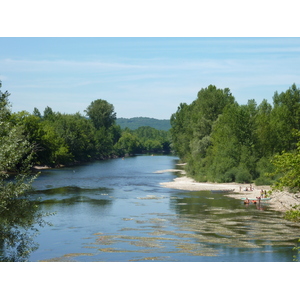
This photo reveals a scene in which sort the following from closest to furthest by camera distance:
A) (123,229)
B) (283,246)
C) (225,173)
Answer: (283,246) < (123,229) < (225,173)

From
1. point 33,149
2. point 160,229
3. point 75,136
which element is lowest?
point 160,229

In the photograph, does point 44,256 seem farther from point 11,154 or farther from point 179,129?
point 179,129

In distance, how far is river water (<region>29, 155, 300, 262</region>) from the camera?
26523mm

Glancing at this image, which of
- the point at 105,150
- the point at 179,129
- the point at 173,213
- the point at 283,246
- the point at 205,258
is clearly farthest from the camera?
the point at 105,150

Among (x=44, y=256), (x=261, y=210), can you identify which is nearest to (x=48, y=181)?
(x=261, y=210)

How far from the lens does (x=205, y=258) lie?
84.1ft

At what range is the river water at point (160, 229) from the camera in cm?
2652

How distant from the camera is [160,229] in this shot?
33.8 m

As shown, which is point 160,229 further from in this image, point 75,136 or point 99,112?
point 99,112

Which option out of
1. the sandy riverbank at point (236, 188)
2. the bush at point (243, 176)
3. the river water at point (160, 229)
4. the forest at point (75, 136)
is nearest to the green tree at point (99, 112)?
the forest at point (75, 136)

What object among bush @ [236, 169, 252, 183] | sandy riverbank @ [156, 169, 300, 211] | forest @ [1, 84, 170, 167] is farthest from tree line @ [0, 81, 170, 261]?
bush @ [236, 169, 252, 183]

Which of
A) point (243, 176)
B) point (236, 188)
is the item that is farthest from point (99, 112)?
point (236, 188)

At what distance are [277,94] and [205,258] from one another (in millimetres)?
70920

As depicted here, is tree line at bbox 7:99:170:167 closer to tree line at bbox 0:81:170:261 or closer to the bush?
tree line at bbox 0:81:170:261
